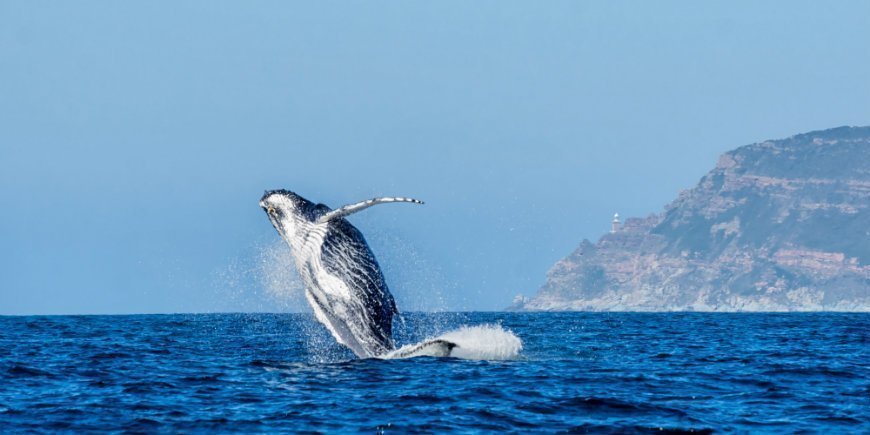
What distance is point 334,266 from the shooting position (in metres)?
18.1

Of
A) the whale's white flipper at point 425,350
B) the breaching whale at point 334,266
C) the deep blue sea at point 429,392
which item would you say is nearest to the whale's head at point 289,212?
the breaching whale at point 334,266

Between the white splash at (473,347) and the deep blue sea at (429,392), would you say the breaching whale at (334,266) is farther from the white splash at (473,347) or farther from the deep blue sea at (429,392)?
the white splash at (473,347)

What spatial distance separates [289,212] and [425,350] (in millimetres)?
3635

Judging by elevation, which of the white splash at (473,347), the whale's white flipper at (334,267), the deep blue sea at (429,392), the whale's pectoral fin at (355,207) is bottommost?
the deep blue sea at (429,392)

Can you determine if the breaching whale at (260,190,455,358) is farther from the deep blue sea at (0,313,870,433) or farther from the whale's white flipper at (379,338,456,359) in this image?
the whale's white flipper at (379,338,456,359)

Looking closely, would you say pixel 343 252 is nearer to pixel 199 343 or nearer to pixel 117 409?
pixel 117 409

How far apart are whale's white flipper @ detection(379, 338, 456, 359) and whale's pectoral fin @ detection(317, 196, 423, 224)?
2.86 meters

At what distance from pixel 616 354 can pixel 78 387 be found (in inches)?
474

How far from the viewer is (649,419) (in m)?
14.5

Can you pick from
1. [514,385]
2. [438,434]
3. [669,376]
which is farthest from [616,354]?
[438,434]

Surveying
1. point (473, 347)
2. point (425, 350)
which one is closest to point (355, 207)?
point (425, 350)

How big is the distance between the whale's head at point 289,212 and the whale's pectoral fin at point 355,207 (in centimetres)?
32

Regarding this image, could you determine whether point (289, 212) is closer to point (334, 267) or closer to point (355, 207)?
point (334, 267)

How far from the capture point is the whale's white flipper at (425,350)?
64.6ft
